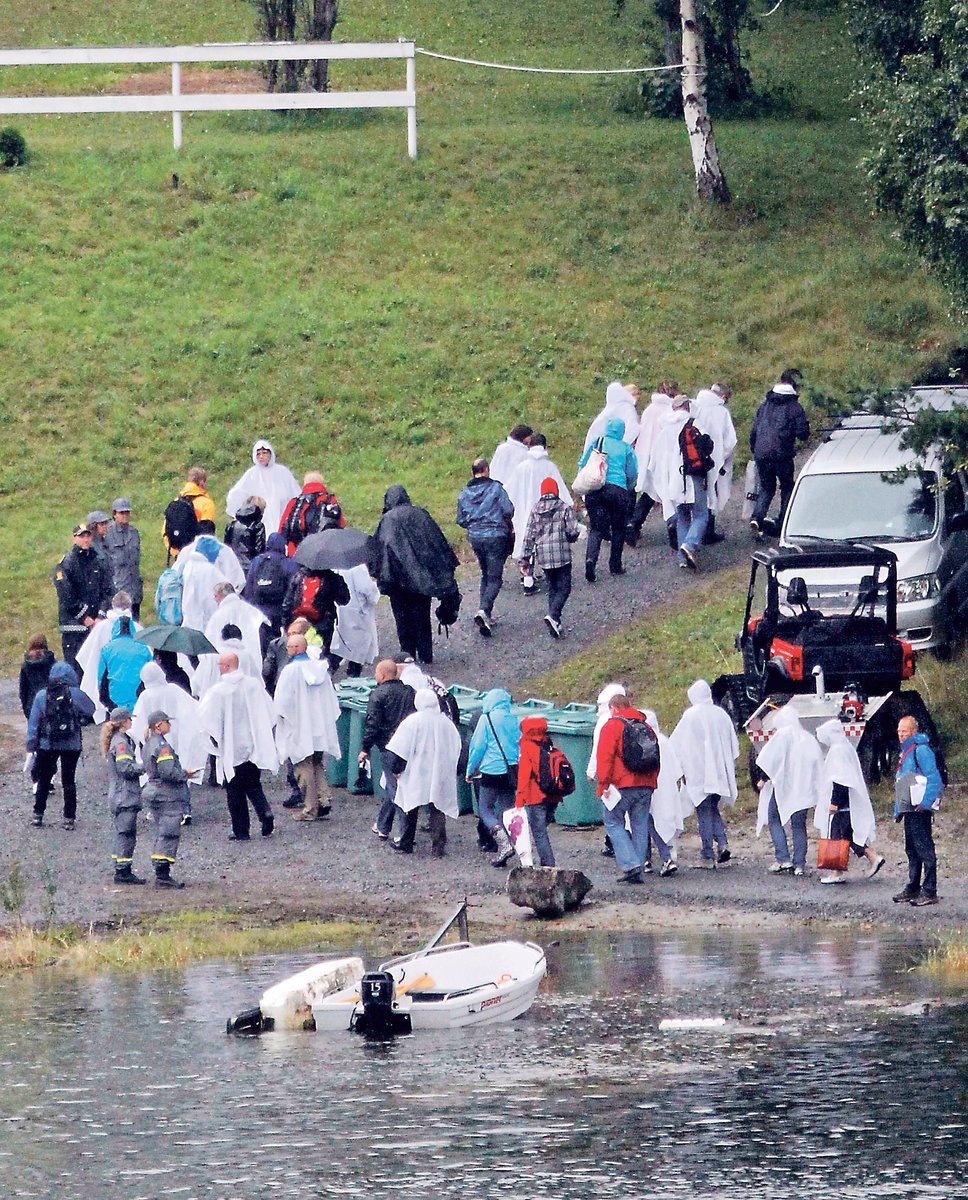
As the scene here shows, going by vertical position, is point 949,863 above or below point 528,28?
Result: below

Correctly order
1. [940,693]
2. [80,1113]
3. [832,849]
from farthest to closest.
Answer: [940,693] → [832,849] → [80,1113]

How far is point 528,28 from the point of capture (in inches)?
1986

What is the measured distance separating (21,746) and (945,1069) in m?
12.3

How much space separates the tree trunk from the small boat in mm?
23252

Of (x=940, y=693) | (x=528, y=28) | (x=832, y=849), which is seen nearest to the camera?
(x=832, y=849)

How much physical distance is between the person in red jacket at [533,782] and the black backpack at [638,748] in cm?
64

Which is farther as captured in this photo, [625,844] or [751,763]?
[751,763]

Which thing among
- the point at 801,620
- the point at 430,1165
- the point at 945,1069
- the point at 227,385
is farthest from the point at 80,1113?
the point at 227,385

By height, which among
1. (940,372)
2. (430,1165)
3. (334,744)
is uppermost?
(940,372)

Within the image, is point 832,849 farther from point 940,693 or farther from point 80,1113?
point 80,1113

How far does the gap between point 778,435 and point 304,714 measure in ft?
27.5

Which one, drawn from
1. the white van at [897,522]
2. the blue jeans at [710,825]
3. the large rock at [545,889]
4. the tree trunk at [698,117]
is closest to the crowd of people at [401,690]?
the blue jeans at [710,825]

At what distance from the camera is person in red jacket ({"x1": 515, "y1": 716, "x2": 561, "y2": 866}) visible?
702 inches

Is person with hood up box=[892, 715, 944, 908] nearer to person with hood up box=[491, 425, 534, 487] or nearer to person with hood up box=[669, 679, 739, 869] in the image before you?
person with hood up box=[669, 679, 739, 869]
